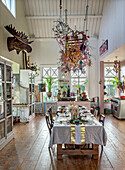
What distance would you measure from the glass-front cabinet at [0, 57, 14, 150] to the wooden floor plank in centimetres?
26

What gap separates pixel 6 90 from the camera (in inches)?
217

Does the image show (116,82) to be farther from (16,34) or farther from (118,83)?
(16,34)

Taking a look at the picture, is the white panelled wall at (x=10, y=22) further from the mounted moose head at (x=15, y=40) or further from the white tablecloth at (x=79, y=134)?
the white tablecloth at (x=79, y=134)

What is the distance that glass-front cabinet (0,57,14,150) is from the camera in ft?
16.6

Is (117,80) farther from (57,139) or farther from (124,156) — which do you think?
(57,139)

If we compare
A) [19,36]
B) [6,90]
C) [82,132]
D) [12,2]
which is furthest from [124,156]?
[12,2]

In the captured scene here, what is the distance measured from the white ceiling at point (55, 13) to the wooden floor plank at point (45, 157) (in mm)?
6292

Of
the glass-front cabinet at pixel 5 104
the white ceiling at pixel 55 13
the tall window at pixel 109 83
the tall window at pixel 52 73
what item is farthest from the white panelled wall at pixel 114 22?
the glass-front cabinet at pixel 5 104

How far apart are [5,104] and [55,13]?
6.16m

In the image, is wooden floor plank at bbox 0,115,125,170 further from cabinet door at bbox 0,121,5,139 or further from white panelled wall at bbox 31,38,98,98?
white panelled wall at bbox 31,38,98,98

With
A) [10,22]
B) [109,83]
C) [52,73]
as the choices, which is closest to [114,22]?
[10,22]

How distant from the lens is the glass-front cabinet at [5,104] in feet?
16.6

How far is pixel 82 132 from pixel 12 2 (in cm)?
614

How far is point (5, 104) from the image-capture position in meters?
5.30
